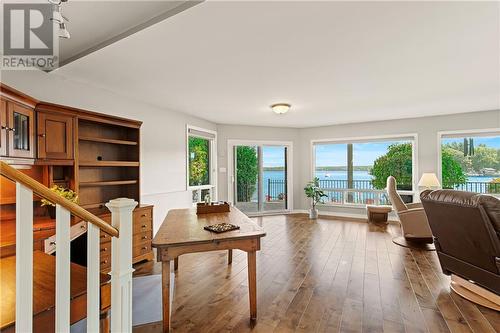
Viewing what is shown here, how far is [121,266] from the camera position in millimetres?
1306

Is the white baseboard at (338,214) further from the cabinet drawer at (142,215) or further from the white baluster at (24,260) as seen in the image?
the white baluster at (24,260)

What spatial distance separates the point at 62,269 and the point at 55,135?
2.17 meters

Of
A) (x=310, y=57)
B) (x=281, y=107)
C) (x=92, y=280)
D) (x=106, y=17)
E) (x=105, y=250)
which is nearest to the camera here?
(x=92, y=280)

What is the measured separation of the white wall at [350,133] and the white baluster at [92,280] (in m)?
5.09

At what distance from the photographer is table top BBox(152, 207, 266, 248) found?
1965mm

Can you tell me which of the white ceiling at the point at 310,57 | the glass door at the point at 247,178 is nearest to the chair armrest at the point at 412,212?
the white ceiling at the point at 310,57

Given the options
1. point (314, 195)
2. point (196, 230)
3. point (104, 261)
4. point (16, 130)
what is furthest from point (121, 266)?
Result: point (314, 195)

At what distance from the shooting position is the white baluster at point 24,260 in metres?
0.91

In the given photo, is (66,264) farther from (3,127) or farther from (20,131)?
(20,131)

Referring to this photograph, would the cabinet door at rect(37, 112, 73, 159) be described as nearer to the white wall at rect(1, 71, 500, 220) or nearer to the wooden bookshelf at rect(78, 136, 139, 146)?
the wooden bookshelf at rect(78, 136, 139, 146)

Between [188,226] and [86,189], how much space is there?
1815 mm

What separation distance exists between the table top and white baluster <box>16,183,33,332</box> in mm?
940

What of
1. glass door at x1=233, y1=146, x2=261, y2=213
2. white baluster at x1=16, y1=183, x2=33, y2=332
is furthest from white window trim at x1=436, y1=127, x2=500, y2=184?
white baluster at x1=16, y1=183, x2=33, y2=332

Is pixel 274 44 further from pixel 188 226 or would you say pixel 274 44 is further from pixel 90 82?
pixel 90 82
